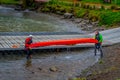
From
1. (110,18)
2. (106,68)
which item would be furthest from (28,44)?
(110,18)

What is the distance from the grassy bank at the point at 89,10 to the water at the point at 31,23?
322 centimetres

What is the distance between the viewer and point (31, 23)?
6050cm

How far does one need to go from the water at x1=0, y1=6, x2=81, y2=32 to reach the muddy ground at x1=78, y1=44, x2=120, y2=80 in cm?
1968

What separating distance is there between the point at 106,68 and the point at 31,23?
33029mm

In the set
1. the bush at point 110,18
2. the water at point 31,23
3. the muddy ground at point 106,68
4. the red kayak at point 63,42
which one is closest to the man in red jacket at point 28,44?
the red kayak at point 63,42

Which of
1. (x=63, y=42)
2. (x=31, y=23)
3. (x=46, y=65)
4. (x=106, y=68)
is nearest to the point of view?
(x=106, y=68)

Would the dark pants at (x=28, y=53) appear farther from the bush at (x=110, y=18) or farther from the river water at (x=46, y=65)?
the bush at (x=110, y=18)

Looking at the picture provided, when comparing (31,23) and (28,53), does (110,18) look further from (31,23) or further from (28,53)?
(28,53)

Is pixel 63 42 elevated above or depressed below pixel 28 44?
below

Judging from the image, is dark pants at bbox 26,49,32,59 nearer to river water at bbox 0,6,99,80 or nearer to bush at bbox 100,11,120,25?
river water at bbox 0,6,99,80

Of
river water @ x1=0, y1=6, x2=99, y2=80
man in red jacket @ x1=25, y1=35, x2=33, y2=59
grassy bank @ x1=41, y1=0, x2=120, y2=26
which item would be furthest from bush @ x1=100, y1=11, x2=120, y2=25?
man in red jacket @ x1=25, y1=35, x2=33, y2=59

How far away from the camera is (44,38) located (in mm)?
39469

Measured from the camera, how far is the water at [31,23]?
2137 inches

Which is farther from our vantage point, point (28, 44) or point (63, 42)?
point (63, 42)
